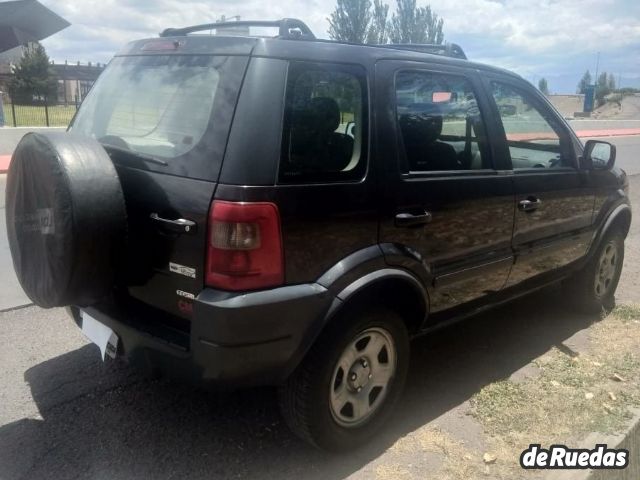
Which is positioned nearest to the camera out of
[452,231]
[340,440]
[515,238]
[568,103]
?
[340,440]

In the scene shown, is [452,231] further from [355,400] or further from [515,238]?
[355,400]

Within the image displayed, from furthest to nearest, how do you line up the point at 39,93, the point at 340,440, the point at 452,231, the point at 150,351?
the point at 39,93
the point at 452,231
the point at 340,440
the point at 150,351

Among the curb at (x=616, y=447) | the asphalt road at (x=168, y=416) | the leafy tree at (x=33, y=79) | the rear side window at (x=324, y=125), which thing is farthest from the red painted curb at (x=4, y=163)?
the curb at (x=616, y=447)

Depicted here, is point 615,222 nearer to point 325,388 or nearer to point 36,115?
point 325,388

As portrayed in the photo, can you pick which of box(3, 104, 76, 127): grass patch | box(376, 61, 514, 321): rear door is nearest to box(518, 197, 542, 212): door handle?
box(376, 61, 514, 321): rear door

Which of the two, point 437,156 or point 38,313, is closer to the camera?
point 437,156

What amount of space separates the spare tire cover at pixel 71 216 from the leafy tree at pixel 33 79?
59.2ft

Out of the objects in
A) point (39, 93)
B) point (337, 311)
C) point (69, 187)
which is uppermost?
point (39, 93)

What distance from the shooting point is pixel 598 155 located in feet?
14.8

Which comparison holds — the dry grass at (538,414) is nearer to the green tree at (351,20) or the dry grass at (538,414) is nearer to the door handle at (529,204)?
the door handle at (529,204)

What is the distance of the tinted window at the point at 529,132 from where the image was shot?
3.75m

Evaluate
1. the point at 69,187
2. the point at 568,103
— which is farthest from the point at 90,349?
the point at 568,103

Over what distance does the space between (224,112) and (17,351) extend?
2437 millimetres

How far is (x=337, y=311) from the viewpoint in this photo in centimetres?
264
